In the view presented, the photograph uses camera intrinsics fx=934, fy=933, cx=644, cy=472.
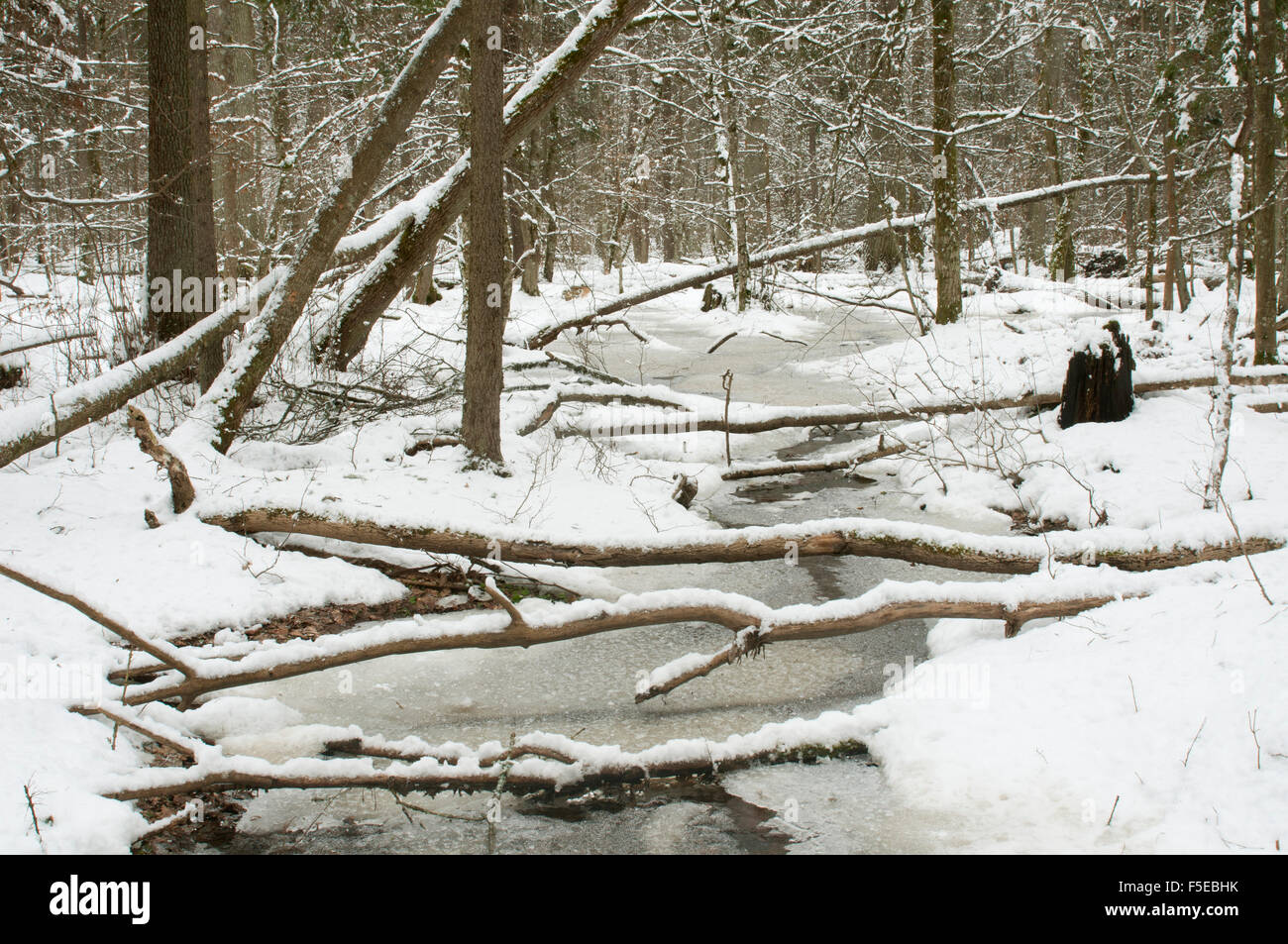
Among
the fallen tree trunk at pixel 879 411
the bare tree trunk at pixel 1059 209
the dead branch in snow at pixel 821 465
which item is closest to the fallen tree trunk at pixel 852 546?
the dead branch in snow at pixel 821 465

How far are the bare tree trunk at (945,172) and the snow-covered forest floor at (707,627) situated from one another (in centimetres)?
501

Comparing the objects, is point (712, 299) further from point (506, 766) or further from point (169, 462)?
point (506, 766)

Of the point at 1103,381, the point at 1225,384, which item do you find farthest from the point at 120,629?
the point at 1103,381

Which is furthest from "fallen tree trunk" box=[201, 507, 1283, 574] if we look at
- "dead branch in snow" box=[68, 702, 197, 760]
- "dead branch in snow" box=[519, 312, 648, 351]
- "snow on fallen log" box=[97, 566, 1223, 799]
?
"dead branch in snow" box=[519, 312, 648, 351]

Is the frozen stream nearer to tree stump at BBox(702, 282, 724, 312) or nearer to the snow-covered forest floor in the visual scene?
the snow-covered forest floor

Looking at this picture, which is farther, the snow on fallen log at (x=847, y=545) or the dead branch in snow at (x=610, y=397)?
the dead branch in snow at (x=610, y=397)

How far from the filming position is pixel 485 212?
7.66m

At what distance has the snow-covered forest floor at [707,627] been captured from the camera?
12.1ft

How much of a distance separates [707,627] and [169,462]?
12.3ft

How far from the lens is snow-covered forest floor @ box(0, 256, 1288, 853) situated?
3686 millimetres

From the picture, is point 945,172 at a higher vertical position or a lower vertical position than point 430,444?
higher

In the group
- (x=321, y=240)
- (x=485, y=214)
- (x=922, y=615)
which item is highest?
(x=485, y=214)

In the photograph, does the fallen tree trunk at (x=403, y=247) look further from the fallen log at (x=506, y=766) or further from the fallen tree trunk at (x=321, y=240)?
the fallen log at (x=506, y=766)
